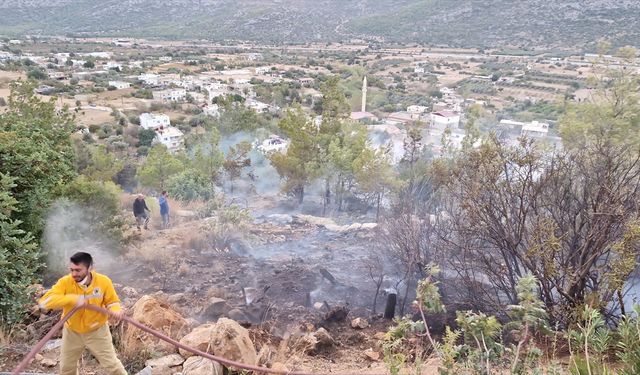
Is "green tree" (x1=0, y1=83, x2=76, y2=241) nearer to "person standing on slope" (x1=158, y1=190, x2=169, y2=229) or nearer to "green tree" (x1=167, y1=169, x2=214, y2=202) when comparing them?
"person standing on slope" (x1=158, y1=190, x2=169, y2=229)

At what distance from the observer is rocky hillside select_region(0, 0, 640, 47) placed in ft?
191

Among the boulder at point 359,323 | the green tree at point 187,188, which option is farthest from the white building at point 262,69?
the boulder at point 359,323

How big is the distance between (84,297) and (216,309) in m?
4.01

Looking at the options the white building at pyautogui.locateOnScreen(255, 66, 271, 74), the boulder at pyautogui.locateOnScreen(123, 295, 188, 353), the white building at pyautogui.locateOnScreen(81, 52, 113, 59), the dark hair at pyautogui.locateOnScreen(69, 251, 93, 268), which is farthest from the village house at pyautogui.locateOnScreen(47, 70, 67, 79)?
the dark hair at pyautogui.locateOnScreen(69, 251, 93, 268)

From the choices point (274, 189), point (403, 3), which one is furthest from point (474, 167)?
point (403, 3)

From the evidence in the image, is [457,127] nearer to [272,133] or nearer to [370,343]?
[272,133]

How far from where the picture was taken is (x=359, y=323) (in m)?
7.81

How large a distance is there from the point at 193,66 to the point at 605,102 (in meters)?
58.5

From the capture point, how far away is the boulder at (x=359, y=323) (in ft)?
25.5

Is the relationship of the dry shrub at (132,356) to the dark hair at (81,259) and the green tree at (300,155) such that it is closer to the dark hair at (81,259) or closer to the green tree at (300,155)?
the dark hair at (81,259)

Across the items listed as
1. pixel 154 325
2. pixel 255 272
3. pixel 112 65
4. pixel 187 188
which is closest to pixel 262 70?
pixel 112 65

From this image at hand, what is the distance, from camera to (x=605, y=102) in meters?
14.9

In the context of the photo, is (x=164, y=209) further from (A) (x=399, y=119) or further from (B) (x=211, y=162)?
(A) (x=399, y=119)

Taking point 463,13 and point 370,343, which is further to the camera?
point 463,13
